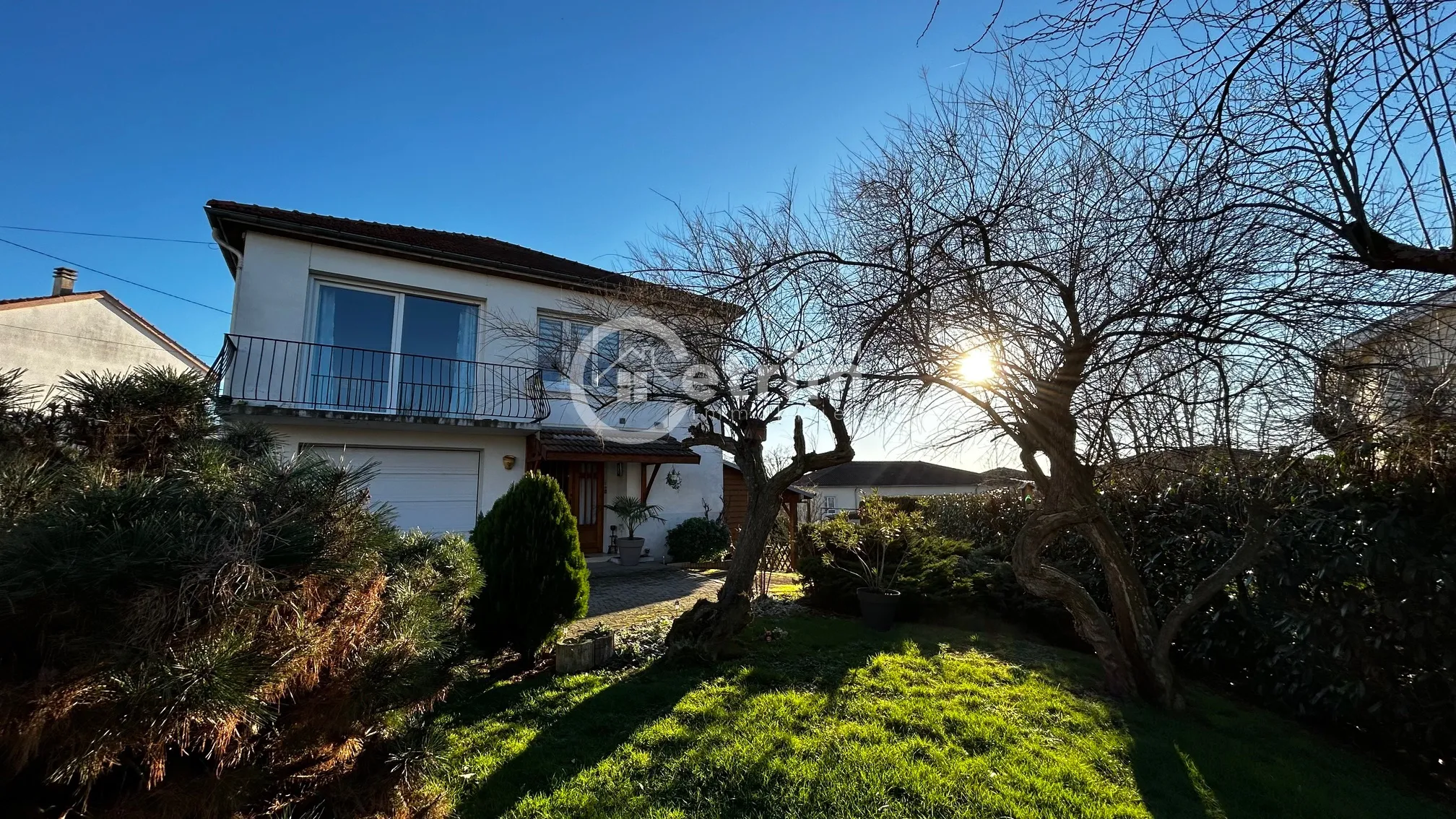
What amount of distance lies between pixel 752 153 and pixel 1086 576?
619 centimetres

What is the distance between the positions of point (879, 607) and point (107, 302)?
69.2 ft

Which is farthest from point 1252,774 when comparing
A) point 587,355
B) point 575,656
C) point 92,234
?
point 92,234

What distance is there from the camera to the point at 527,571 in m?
5.21

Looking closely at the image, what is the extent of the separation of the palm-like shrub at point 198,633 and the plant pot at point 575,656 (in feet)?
8.57

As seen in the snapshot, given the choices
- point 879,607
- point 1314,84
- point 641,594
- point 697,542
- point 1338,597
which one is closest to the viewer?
point 1314,84

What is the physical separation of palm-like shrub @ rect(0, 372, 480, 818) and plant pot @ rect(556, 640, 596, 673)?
8.57 ft

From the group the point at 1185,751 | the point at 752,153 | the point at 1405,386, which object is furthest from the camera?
the point at 752,153

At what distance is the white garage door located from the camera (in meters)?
9.92

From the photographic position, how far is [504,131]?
25.5 ft

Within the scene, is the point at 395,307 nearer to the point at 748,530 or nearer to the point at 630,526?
the point at 630,526

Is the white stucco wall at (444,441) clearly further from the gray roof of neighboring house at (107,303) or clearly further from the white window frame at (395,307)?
the gray roof of neighboring house at (107,303)

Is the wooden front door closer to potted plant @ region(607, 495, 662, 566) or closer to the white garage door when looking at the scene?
potted plant @ region(607, 495, 662, 566)

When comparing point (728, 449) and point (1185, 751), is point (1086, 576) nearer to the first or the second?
point (1185, 751)

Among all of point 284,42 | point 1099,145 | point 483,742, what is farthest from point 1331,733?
point 284,42
